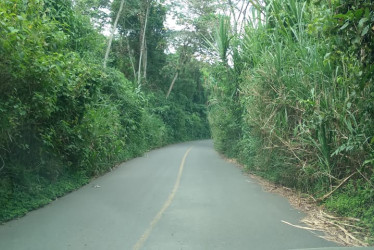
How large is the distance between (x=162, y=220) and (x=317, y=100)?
15.2ft

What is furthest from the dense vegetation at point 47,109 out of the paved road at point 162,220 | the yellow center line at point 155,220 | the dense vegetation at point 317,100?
the dense vegetation at point 317,100

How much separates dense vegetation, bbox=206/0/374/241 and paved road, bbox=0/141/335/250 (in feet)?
3.83

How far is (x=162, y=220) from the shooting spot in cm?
746

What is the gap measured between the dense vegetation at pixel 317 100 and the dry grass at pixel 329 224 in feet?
0.73

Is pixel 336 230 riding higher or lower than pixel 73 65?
lower

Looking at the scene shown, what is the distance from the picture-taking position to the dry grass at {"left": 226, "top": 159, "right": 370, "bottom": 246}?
21.2 feet

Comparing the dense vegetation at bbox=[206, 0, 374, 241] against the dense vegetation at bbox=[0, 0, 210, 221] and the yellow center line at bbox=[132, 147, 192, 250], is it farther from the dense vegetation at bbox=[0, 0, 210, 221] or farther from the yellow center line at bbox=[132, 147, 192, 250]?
the dense vegetation at bbox=[0, 0, 210, 221]

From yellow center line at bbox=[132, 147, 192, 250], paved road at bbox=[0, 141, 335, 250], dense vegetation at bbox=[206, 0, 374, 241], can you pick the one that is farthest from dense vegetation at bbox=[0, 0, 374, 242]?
yellow center line at bbox=[132, 147, 192, 250]

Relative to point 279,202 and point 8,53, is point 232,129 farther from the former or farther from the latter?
point 8,53

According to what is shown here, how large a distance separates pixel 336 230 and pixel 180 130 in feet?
123

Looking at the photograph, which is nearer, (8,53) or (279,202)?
(8,53)

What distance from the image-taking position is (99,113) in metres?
14.6

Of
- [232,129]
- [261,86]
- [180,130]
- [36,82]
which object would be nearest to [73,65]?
[36,82]

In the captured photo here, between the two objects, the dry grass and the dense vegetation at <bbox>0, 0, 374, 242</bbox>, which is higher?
the dense vegetation at <bbox>0, 0, 374, 242</bbox>
